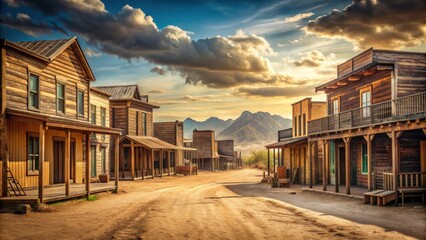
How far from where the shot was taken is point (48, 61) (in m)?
20.8

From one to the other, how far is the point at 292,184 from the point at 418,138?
13249 mm

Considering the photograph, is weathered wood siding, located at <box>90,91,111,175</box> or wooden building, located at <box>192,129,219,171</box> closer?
weathered wood siding, located at <box>90,91,111,175</box>

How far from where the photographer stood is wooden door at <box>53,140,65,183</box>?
22719 mm

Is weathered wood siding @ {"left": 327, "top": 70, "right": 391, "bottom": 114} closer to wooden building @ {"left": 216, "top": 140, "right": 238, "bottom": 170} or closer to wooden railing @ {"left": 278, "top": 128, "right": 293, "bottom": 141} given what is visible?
wooden railing @ {"left": 278, "top": 128, "right": 293, "bottom": 141}

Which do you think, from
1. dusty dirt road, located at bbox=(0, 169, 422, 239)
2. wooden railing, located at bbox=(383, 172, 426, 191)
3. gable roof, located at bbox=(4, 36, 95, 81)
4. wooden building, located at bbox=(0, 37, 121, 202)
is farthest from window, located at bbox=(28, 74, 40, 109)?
wooden railing, located at bbox=(383, 172, 426, 191)

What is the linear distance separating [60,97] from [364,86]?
1640 centimetres

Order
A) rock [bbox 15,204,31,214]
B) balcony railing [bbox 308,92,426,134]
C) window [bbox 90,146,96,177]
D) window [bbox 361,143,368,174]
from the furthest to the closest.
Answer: window [bbox 90,146,96,177], window [bbox 361,143,368,174], balcony railing [bbox 308,92,426,134], rock [bbox 15,204,31,214]

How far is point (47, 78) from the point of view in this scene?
21.3 meters

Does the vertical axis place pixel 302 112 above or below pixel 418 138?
above

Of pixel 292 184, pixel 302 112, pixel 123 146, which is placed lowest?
pixel 292 184

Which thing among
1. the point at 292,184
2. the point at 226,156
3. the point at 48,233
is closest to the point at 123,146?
the point at 292,184

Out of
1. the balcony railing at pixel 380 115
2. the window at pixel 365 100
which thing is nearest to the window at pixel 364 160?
the window at pixel 365 100

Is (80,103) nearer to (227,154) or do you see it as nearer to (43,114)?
(43,114)

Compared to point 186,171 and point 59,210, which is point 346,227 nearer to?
point 59,210
